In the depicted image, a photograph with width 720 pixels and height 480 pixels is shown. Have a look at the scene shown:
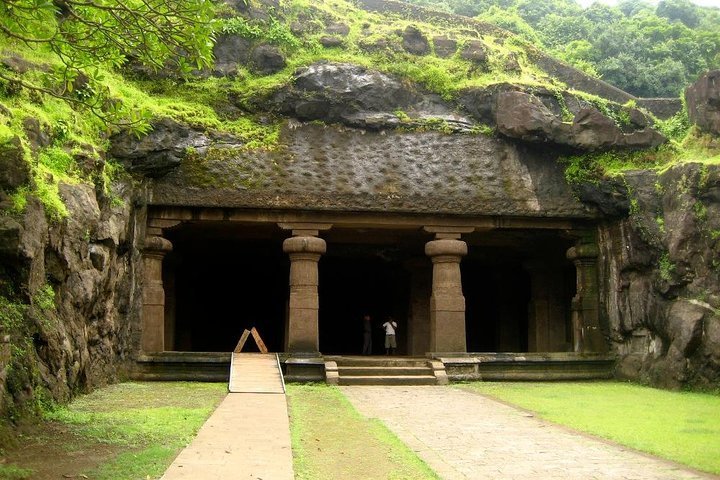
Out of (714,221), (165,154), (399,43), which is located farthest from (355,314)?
(714,221)

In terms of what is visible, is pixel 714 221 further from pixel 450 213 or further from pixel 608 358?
pixel 450 213

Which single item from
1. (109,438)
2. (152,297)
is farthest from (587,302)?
(109,438)

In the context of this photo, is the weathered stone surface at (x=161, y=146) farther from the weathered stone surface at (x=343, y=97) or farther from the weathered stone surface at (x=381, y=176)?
the weathered stone surface at (x=343, y=97)

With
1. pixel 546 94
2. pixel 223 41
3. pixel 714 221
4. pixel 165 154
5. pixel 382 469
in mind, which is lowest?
pixel 382 469

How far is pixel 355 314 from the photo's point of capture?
86.4 feet

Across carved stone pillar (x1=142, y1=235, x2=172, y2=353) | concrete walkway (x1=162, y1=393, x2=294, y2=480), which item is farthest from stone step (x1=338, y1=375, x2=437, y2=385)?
concrete walkway (x1=162, y1=393, x2=294, y2=480)

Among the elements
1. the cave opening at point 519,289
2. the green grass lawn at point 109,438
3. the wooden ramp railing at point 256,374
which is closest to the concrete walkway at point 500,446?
the wooden ramp railing at point 256,374

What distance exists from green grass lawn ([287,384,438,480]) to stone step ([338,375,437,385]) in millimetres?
3711

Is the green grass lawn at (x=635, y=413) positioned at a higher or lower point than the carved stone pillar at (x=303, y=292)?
lower

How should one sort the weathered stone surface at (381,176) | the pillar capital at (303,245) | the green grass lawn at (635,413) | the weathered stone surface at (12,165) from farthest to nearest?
1. the pillar capital at (303,245)
2. the weathered stone surface at (381,176)
3. the weathered stone surface at (12,165)
4. the green grass lawn at (635,413)

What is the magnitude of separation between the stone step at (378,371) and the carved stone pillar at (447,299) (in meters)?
0.82

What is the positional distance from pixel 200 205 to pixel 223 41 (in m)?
5.05

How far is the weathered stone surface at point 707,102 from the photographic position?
1483cm

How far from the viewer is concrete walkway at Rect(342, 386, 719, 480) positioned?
6480 mm
